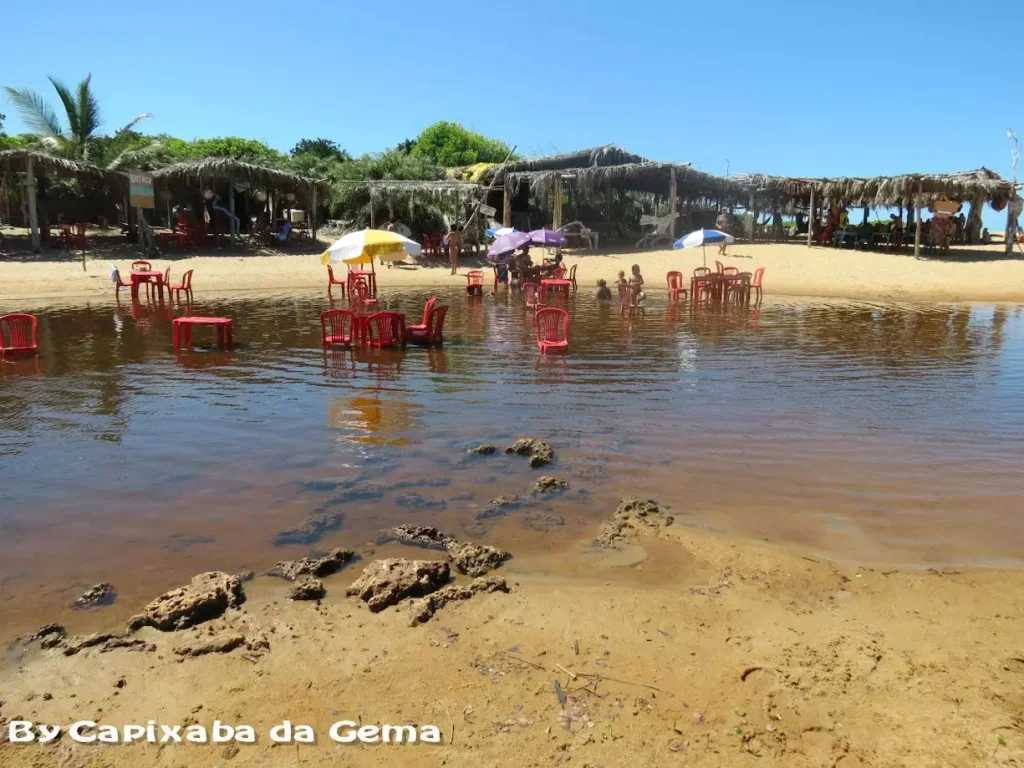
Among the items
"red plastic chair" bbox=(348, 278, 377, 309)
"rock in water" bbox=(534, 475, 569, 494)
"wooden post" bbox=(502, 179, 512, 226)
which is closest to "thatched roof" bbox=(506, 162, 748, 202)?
"wooden post" bbox=(502, 179, 512, 226)

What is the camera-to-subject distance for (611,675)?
3451 mm

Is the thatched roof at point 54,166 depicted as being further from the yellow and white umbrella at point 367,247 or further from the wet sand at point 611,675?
the wet sand at point 611,675

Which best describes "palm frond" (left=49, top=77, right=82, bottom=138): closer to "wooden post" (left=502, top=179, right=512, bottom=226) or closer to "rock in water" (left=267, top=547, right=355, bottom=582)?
"wooden post" (left=502, top=179, right=512, bottom=226)

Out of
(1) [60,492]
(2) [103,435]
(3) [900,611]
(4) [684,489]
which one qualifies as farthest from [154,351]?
(3) [900,611]

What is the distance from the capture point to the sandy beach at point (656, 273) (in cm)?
2075

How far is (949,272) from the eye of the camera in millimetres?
23375

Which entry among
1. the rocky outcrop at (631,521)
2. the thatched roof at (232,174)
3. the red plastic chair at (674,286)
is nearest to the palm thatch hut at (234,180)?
the thatched roof at (232,174)

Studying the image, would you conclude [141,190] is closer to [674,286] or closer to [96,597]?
[674,286]

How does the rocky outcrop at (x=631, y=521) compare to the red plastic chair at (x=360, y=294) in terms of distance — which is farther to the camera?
the red plastic chair at (x=360, y=294)

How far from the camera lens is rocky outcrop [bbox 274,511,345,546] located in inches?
197

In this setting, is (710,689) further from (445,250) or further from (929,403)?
(445,250)

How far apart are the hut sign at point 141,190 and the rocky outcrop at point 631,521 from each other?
2441 cm

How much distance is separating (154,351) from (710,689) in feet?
36.4

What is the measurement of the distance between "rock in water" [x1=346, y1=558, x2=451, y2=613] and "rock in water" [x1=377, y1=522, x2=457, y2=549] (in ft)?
1.32
